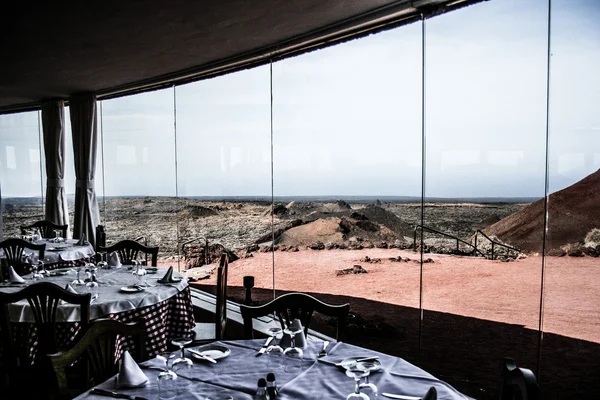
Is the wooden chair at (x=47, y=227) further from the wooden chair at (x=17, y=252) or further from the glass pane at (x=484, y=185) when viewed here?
the glass pane at (x=484, y=185)

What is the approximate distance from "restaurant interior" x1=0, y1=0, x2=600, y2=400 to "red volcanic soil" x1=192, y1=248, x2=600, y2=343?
112 millimetres

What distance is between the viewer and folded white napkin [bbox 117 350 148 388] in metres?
1.35

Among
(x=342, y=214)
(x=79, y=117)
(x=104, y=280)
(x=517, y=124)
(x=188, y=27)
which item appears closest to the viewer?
(x=104, y=280)

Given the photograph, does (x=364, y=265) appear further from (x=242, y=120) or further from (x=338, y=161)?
(x=242, y=120)

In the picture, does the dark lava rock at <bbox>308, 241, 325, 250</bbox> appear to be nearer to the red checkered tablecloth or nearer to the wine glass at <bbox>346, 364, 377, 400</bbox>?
the red checkered tablecloth

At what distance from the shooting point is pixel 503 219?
63.2 ft

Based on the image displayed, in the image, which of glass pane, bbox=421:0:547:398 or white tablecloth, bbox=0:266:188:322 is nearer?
white tablecloth, bbox=0:266:188:322

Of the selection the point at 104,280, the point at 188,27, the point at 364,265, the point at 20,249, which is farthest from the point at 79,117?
the point at 364,265

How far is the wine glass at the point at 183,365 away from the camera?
1.40 metres

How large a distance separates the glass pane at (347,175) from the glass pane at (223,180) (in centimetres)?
130

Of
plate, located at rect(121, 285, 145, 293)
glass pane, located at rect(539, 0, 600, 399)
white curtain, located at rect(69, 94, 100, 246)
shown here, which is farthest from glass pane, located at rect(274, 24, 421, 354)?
plate, located at rect(121, 285, 145, 293)

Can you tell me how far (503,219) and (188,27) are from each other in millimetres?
19050

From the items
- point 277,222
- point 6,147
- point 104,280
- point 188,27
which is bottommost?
point 277,222

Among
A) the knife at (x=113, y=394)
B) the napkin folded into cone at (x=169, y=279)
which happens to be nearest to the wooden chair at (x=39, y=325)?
the napkin folded into cone at (x=169, y=279)
